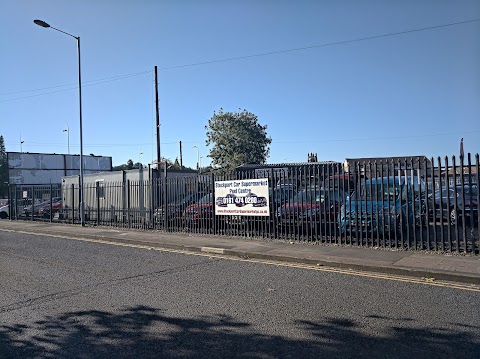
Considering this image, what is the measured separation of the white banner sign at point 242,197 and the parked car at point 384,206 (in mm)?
2667

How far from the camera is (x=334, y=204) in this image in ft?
37.5

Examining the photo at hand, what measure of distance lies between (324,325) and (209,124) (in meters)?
39.1

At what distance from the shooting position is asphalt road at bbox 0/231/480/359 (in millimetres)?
4504

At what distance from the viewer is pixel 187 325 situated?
17.3 ft

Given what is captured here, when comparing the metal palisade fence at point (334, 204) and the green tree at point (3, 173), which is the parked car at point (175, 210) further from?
the green tree at point (3, 173)

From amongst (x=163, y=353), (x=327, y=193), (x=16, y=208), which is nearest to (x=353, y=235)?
(x=327, y=193)

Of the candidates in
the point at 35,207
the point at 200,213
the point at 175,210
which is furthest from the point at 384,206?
the point at 35,207

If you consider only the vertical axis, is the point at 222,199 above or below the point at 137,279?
above

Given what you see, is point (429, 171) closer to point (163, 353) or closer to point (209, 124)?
point (163, 353)

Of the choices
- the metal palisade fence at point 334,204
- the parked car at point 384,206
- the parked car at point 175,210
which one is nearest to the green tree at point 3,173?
the parked car at point 175,210

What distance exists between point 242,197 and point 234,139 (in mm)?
29307

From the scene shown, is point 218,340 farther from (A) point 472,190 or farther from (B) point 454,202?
(A) point 472,190

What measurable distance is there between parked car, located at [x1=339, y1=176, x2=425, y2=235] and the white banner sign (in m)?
2.67

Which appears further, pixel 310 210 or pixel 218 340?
pixel 310 210
